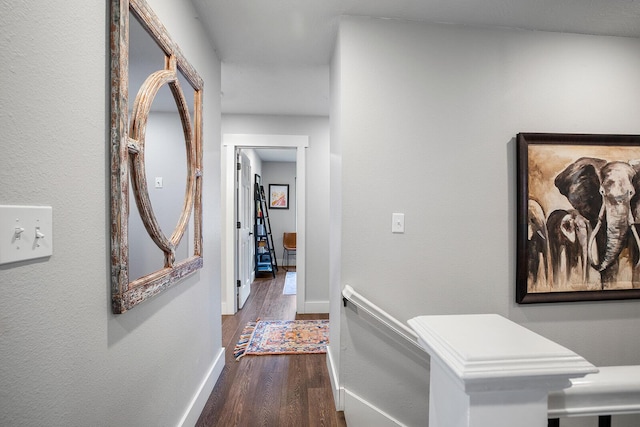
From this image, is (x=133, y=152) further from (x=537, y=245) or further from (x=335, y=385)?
(x=537, y=245)

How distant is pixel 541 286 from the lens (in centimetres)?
201

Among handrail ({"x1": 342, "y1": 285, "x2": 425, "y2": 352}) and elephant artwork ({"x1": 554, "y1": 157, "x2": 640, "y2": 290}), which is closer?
handrail ({"x1": 342, "y1": 285, "x2": 425, "y2": 352})

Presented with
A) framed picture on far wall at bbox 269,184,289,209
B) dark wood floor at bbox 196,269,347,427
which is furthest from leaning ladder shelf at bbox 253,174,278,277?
dark wood floor at bbox 196,269,347,427

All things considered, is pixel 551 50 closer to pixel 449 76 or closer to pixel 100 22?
pixel 449 76

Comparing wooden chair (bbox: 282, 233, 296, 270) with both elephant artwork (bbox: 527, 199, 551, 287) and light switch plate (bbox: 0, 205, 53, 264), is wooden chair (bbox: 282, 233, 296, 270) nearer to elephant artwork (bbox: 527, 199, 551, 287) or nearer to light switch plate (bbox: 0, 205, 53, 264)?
elephant artwork (bbox: 527, 199, 551, 287)

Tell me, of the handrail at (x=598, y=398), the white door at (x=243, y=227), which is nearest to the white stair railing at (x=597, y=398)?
the handrail at (x=598, y=398)

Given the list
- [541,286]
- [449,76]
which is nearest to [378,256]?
[541,286]

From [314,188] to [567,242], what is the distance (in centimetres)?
252

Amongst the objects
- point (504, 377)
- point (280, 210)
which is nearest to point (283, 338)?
point (504, 377)

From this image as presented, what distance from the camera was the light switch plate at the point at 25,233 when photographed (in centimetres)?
62

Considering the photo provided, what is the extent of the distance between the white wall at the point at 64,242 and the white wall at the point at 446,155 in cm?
123

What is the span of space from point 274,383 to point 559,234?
7.32 ft

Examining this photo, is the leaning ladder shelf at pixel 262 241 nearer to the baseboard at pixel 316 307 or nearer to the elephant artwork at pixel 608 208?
the baseboard at pixel 316 307

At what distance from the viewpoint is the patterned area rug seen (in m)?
2.79
